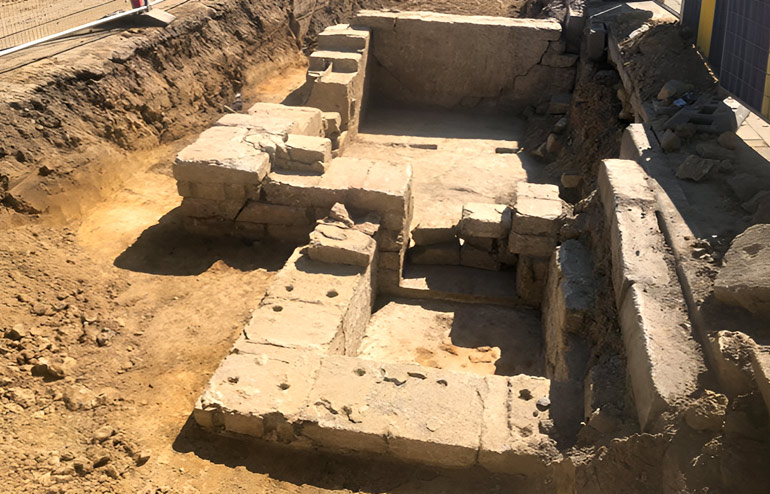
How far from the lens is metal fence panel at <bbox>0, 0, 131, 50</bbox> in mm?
8645

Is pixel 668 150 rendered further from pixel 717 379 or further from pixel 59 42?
pixel 59 42

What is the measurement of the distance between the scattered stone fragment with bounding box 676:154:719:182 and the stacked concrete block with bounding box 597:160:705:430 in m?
0.29

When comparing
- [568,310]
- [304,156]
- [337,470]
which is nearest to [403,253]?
[304,156]

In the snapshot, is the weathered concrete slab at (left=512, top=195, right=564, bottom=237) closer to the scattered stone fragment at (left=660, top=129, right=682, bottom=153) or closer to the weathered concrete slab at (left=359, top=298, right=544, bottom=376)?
the weathered concrete slab at (left=359, top=298, right=544, bottom=376)

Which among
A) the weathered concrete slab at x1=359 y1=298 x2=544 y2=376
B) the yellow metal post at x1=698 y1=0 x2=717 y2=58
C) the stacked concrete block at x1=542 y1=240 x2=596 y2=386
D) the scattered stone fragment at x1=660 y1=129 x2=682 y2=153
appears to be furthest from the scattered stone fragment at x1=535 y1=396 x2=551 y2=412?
the yellow metal post at x1=698 y1=0 x2=717 y2=58

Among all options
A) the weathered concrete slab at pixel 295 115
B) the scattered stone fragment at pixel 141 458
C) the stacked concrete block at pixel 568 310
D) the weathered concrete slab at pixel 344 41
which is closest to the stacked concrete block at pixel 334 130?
the weathered concrete slab at pixel 295 115

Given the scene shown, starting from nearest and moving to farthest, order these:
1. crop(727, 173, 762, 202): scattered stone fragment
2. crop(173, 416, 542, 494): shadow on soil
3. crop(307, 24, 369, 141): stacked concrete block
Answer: crop(173, 416, 542, 494): shadow on soil < crop(727, 173, 762, 202): scattered stone fragment < crop(307, 24, 369, 141): stacked concrete block

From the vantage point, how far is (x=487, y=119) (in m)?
10.6

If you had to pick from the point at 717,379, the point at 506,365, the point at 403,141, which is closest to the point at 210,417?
the point at 506,365

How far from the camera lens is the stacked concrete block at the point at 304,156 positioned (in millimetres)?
6477

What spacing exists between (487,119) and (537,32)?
1.45m

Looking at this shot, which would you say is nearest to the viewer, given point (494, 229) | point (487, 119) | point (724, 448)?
point (724, 448)

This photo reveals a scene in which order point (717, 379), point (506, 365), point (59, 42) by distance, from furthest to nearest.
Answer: point (59, 42), point (506, 365), point (717, 379)

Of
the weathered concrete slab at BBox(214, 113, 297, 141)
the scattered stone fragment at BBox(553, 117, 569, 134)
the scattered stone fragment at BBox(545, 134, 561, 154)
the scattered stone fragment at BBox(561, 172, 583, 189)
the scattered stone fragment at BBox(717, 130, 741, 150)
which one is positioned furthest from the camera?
the scattered stone fragment at BBox(553, 117, 569, 134)
